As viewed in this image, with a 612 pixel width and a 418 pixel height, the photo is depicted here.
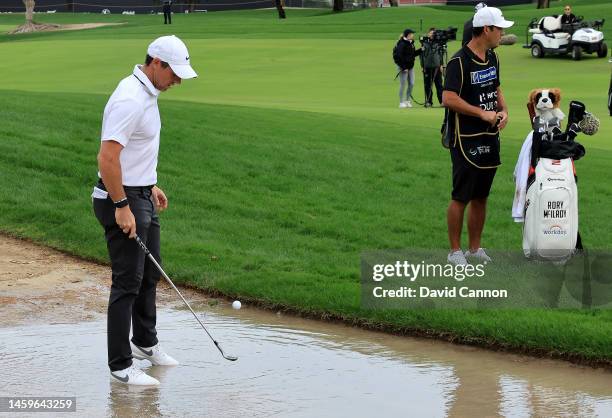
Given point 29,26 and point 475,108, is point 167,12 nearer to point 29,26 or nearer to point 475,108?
point 29,26

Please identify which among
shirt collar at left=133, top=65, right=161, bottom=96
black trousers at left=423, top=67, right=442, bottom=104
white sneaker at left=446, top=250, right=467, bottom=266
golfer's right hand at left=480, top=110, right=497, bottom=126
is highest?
shirt collar at left=133, top=65, right=161, bottom=96

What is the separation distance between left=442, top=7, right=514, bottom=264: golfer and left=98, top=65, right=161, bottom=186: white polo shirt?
308 centimetres

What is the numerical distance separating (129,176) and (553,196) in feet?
12.8

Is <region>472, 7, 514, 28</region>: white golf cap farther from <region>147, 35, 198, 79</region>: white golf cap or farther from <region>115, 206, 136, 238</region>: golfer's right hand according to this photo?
<region>115, 206, 136, 238</region>: golfer's right hand

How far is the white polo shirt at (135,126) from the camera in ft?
20.4

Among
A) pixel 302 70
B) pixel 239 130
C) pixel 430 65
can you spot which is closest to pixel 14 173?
pixel 239 130

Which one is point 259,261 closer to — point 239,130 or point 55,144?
point 55,144

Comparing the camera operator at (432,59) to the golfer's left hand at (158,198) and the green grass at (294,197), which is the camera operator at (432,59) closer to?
the green grass at (294,197)

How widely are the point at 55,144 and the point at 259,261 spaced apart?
17.7 feet

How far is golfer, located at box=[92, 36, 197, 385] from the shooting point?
623cm

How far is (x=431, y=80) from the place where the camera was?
2588cm

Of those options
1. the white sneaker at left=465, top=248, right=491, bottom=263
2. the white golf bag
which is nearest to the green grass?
the white sneaker at left=465, top=248, right=491, bottom=263

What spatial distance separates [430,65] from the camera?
26.3m

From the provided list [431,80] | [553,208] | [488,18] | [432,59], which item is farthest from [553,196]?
[432,59]
